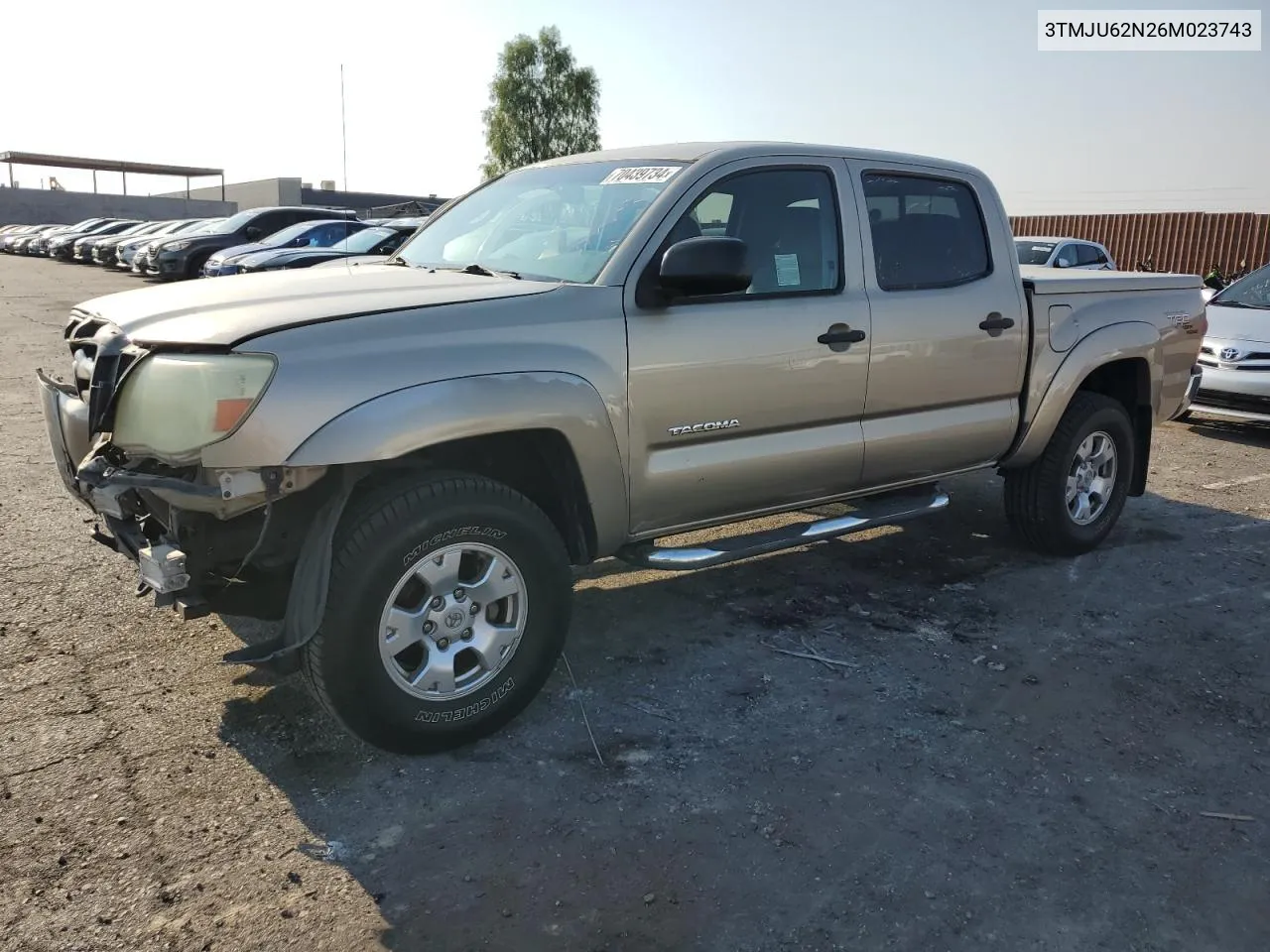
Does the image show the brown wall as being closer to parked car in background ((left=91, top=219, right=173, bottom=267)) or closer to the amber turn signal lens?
parked car in background ((left=91, top=219, right=173, bottom=267))

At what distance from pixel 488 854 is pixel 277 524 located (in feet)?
3.78

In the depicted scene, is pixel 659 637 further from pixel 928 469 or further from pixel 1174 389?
pixel 1174 389

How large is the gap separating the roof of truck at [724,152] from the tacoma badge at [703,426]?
3.41ft

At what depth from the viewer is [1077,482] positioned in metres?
5.50

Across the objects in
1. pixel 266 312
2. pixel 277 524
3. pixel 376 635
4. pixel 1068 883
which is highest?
pixel 266 312

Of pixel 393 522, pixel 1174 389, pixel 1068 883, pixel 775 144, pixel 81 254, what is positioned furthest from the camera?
pixel 81 254

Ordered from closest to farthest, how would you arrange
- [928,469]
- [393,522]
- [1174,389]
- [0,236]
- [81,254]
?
[393,522], [928,469], [1174,389], [81,254], [0,236]

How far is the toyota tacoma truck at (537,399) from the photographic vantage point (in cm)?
299

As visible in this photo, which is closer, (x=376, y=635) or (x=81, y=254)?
(x=376, y=635)

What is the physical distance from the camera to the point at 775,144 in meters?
4.24

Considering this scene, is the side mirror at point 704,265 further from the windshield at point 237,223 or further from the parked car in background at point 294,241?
the windshield at point 237,223

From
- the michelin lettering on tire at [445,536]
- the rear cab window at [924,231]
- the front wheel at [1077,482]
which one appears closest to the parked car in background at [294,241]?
the rear cab window at [924,231]

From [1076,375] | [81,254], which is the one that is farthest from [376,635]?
[81,254]

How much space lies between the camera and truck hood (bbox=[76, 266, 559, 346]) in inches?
119
